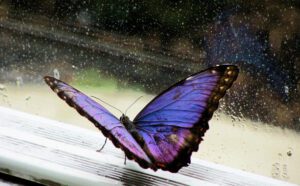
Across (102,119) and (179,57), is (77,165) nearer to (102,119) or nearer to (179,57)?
(102,119)

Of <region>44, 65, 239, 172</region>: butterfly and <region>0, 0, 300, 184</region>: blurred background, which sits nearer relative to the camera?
<region>44, 65, 239, 172</region>: butterfly

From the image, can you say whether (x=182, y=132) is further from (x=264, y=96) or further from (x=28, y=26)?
(x=28, y=26)

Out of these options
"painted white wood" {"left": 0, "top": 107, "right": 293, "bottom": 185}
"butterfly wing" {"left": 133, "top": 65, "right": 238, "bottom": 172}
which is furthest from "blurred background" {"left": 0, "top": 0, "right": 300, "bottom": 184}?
"butterfly wing" {"left": 133, "top": 65, "right": 238, "bottom": 172}

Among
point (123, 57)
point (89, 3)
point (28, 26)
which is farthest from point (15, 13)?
point (123, 57)

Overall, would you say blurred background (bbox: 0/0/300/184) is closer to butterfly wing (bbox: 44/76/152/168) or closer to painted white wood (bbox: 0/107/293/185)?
painted white wood (bbox: 0/107/293/185)

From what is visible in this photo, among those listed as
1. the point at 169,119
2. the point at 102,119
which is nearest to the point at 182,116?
the point at 169,119

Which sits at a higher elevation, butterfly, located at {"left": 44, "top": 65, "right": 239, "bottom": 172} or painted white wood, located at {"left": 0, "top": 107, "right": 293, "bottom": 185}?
butterfly, located at {"left": 44, "top": 65, "right": 239, "bottom": 172}

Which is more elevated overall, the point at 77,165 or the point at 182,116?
the point at 182,116
